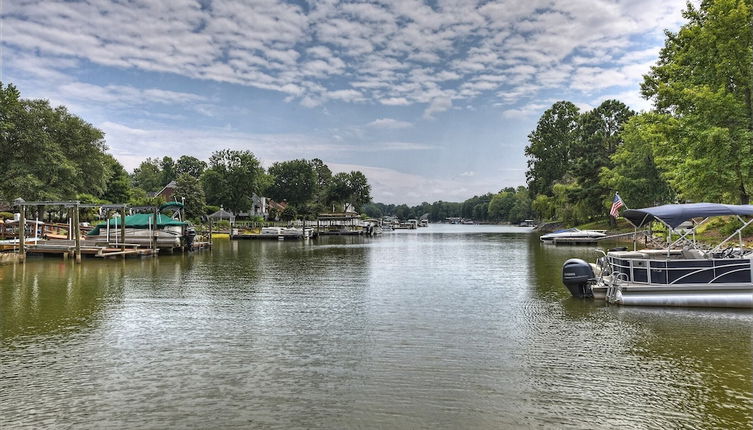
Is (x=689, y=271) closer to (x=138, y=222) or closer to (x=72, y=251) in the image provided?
(x=72, y=251)

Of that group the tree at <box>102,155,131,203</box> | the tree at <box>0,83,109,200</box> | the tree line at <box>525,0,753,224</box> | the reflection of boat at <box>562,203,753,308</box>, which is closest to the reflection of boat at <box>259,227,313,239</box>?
the tree at <box>102,155,131,203</box>

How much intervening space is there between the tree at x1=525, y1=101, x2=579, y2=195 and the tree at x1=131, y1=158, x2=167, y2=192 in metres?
94.0

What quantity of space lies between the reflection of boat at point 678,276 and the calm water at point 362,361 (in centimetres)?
71

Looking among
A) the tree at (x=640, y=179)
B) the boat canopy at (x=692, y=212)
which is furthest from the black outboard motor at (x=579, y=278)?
the tree at (x=640, y=179)

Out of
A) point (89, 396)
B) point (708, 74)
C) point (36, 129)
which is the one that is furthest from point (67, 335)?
point (36, 129)

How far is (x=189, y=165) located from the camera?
13150 centimetres

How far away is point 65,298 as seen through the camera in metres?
17.3

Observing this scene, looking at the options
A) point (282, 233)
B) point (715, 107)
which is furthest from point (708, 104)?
point (282, 233)

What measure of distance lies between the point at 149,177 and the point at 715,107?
417ft

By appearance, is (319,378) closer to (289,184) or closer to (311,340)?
(311,340)

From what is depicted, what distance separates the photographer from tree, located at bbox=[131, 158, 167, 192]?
398 feet

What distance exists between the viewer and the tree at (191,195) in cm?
7354

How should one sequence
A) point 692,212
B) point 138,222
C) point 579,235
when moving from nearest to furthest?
point 692,212 → point 138,222 → point 579,235

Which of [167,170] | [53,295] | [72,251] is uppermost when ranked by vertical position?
[167,170]
